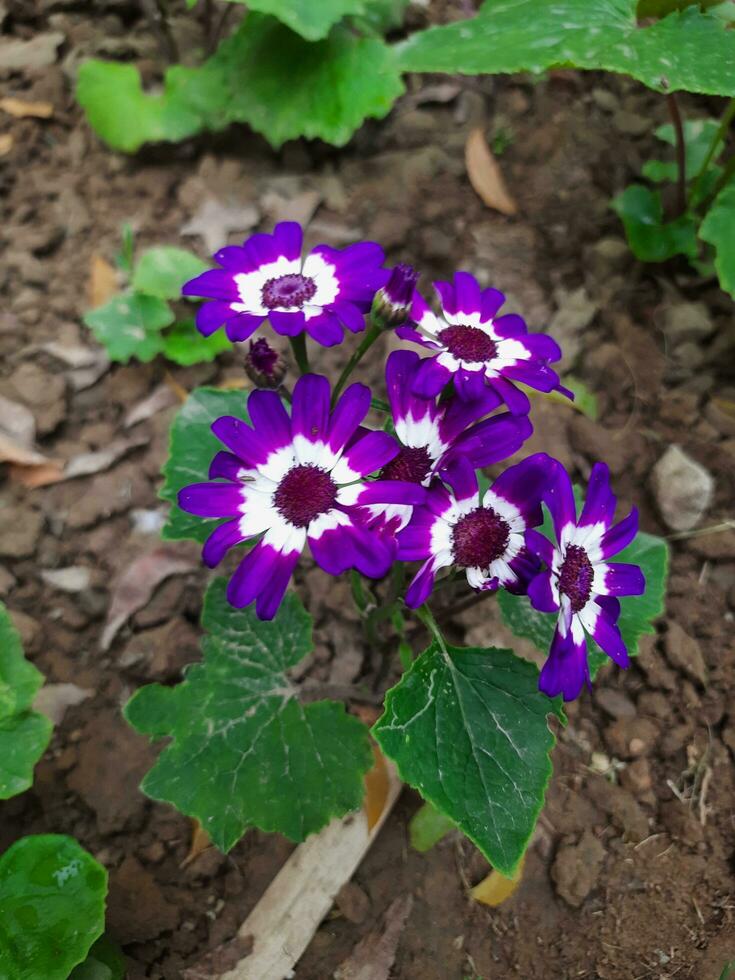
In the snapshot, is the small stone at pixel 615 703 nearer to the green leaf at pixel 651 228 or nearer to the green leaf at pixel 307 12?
the green leaf at pixel 651 228


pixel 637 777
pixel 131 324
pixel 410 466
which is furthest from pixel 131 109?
pixel 637 777

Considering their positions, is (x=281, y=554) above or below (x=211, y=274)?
below

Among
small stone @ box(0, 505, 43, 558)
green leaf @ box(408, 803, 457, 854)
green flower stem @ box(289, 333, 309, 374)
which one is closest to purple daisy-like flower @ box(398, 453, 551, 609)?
green flower stem @ box(289, 333, 309, 374)

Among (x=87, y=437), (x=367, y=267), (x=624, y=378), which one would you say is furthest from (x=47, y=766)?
(x=624, y=378)

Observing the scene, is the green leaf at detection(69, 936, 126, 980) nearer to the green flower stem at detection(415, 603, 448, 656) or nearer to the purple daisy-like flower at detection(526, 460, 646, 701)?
the green flower stem at detection(415, 603, 448, 656)

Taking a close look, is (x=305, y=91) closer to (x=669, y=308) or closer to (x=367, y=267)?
(x=669, y=308)

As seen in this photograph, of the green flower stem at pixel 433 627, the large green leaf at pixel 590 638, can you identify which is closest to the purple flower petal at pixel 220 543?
the green flower stem at pixel 433 627

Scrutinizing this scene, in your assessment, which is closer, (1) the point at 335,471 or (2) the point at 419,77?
(1) the point at 335,471
